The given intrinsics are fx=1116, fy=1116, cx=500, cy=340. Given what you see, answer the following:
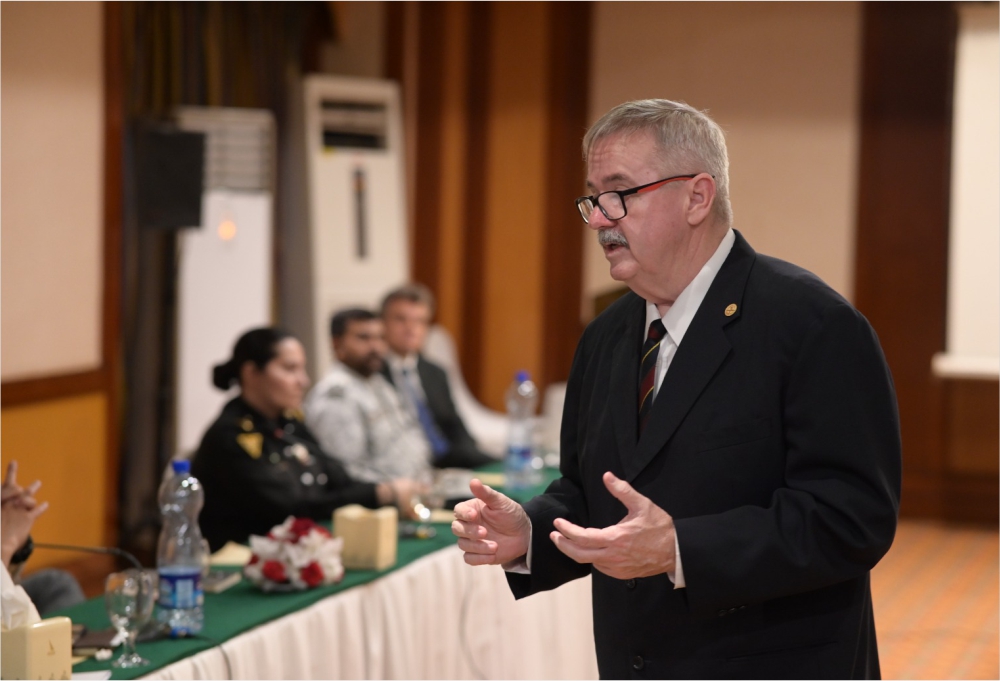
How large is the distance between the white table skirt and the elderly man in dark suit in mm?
1022

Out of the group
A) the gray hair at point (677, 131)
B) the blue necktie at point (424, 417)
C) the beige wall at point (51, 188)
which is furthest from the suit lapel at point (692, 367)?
the blue necktie at point (424, 417)

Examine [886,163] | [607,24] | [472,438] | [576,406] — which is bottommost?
[472,438]

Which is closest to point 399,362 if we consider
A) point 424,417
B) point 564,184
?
point 424,417

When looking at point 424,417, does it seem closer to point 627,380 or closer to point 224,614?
point 224,614

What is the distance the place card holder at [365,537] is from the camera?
294 cm

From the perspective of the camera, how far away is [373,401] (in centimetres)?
448

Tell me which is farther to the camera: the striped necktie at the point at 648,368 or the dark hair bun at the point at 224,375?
the dark hair bun at the point at 224,375

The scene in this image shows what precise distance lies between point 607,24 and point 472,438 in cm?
298

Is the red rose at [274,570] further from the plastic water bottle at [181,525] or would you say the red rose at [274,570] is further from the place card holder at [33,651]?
the place card holder at [33,651]

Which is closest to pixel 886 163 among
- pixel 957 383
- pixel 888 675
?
pixel 957 383

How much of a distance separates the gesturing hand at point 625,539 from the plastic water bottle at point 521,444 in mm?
2579

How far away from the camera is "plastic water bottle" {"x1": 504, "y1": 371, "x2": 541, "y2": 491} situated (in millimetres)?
4031

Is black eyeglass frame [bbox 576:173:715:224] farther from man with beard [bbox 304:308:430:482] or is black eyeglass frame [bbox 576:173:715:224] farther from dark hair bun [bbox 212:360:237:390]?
man with beard [bbox 304:308:430:482]

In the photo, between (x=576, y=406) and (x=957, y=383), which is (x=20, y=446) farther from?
(x=957, y=383)
